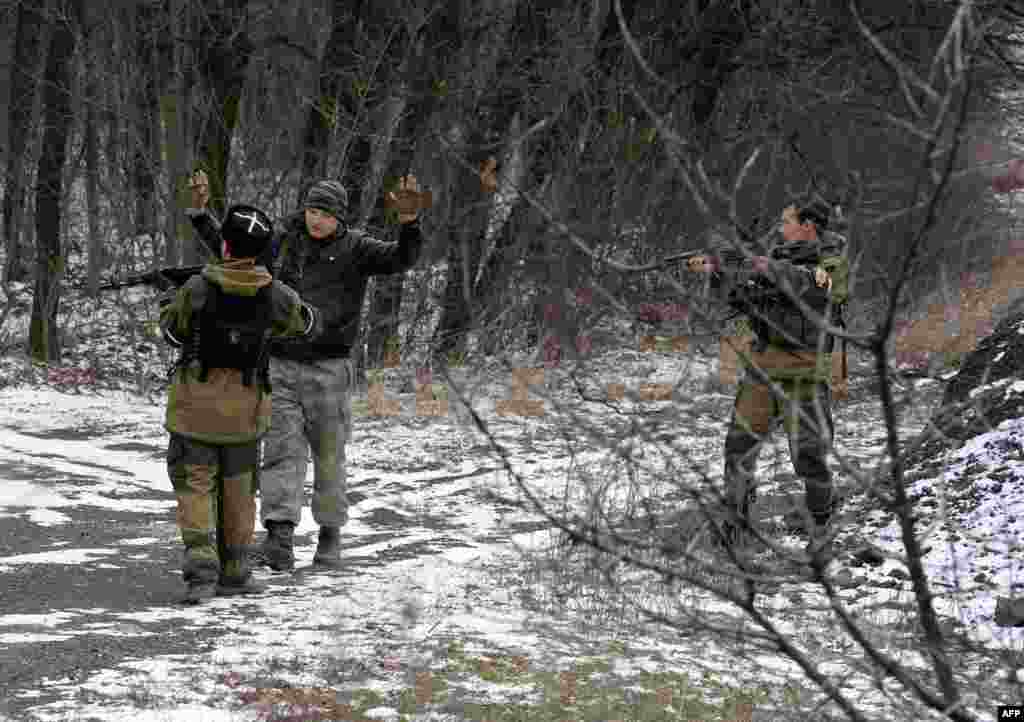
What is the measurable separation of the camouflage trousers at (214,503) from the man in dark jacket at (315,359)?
57cm

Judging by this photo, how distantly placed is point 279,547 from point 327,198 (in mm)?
1750

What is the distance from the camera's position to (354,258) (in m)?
8.12

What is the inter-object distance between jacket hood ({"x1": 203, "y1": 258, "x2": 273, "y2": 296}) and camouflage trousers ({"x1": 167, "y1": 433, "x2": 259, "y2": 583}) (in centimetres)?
70

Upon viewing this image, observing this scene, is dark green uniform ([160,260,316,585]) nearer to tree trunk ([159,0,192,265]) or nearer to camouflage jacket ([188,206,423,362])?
camouflage jacket ([188,206,423,362])

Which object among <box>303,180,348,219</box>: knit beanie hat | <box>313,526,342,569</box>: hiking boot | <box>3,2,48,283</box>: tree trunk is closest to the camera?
<box>303,180,348,219</box>: knit beanie hat

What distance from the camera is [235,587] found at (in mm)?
7363

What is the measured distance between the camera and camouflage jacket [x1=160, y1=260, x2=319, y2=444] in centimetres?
711

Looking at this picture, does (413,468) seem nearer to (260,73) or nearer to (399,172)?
(399,172)

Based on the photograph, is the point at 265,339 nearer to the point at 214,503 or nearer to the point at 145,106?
the point at 214,503

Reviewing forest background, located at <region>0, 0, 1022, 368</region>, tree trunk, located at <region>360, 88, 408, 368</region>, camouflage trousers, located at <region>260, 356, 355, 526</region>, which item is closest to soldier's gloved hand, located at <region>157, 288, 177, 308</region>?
camouflage trousers, located at <region>260, 356, 355, 526</region>

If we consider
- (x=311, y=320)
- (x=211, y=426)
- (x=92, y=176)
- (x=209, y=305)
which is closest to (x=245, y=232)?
(x=209, y=305)

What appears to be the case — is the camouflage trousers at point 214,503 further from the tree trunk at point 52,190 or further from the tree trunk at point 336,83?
the tree trunk at point 52,190

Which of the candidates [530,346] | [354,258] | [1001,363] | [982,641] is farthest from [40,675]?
[530,346]

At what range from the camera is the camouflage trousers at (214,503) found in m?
7.18
